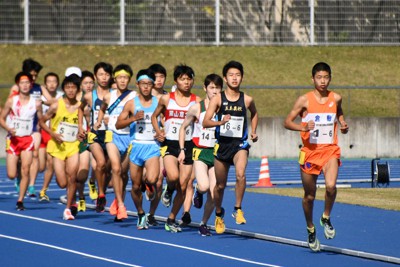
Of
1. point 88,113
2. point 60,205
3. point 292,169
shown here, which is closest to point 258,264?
point 88,113

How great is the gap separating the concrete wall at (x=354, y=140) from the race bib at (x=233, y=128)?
20934mm

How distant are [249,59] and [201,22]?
2199 millimetres

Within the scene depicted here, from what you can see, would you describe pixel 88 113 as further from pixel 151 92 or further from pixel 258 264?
pixel 258 264

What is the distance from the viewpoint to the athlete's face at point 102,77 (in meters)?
18.5

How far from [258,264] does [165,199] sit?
4.70 metres

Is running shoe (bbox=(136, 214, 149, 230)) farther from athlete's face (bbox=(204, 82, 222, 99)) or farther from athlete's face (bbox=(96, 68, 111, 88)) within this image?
athlete's face (bbox=(96, 68, 111, 88))

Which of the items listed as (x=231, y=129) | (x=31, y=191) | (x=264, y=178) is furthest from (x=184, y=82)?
(x=264, y=178)

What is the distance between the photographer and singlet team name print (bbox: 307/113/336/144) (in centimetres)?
1409

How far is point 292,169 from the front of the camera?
31.9 meters

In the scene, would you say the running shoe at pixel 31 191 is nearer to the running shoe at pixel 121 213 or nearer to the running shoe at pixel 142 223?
the running shoe at pixel 121 213

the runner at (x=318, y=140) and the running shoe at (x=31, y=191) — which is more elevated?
the runner at (x=318, y=140)

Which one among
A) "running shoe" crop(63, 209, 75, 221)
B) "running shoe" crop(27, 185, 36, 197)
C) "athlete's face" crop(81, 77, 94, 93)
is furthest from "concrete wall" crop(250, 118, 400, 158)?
"running shoe" crop(63, 209, 75, 221)

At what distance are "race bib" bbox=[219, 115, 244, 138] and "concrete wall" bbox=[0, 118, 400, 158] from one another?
2093cm

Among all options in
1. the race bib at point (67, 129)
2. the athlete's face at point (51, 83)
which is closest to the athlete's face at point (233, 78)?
the race bib at point (67, 129)
